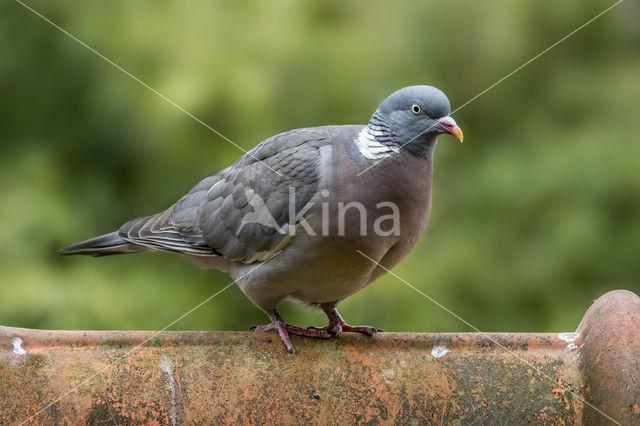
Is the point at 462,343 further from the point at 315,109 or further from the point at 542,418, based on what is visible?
the point at 315,109

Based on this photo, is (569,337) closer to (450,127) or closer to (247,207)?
(450,127)

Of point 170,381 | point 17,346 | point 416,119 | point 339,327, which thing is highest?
point 416,119

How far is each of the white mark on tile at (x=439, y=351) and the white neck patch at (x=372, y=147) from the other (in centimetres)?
70

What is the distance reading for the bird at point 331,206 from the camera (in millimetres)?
2768

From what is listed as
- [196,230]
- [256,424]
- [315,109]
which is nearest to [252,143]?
[315,109]

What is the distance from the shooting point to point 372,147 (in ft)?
9.30

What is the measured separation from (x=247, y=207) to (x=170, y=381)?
0.83 metres

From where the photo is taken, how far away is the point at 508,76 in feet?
15.3

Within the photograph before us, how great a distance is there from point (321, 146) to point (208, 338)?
822 mm

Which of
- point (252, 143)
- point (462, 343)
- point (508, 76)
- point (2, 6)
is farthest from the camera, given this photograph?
point (508, 76)

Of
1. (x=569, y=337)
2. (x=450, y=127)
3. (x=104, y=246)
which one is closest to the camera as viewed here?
(x=569, y=337)

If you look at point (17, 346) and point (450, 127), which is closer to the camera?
point (17, 346)

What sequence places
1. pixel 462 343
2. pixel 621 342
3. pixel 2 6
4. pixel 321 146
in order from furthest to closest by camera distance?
pixel 2 6, pixel 321 146, pixel 462 343, pixel 621 342

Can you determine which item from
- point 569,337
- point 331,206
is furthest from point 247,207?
point 569,337
